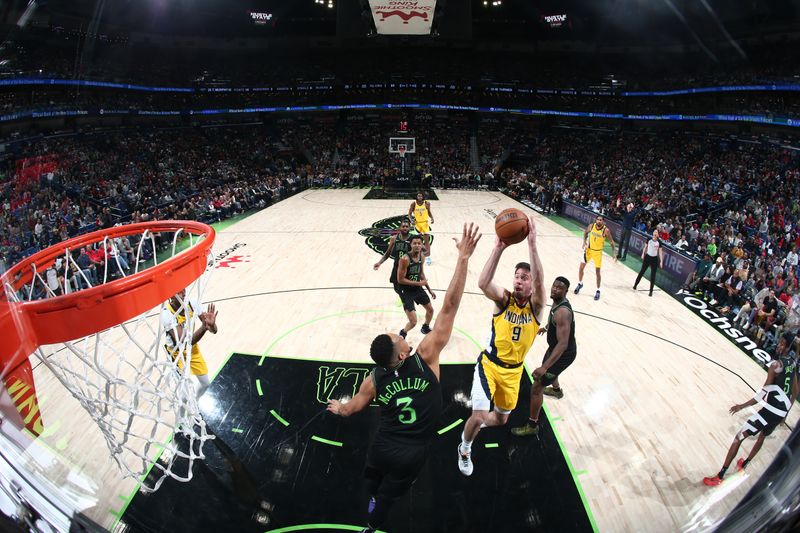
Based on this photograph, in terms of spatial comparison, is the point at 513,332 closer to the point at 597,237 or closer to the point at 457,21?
the point at 597,237

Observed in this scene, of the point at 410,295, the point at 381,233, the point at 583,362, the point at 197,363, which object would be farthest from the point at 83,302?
the point at 381,233

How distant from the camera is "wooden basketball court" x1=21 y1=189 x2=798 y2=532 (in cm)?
351

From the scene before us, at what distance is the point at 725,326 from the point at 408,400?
775cm

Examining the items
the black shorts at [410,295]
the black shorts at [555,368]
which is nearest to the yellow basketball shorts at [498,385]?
the black shorts at [555,368]

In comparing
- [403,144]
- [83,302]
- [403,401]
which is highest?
[83,302]

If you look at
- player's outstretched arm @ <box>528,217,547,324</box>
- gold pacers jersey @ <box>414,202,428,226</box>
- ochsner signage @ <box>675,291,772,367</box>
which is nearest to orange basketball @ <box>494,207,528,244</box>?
player's outstretched arm @ <box>528,217,547,324</box>

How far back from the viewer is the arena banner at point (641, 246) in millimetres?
9734

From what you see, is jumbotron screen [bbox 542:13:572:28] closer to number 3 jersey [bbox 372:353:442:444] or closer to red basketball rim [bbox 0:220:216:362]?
red basketball rim [bbox 0:220:216:362]

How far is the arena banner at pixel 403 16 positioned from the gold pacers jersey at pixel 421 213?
371 inches

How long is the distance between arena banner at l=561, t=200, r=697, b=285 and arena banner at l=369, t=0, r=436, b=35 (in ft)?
33.0

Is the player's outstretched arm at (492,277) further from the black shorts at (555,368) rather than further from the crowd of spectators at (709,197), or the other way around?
the crowd of spectators at (709,197)

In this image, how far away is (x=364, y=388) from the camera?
9.29 feet

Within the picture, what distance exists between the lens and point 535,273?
343cm

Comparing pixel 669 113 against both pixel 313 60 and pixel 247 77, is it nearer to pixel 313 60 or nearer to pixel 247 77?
pixel 313 60
